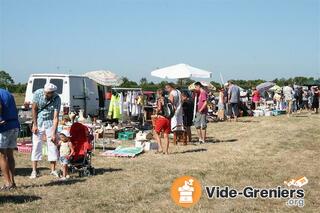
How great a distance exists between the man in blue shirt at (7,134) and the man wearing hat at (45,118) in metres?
0.77

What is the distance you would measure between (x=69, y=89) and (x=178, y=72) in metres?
4.08

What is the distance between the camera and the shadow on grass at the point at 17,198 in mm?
6575

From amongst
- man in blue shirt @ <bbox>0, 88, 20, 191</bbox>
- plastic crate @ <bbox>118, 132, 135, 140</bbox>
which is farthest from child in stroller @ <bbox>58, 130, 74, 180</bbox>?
plastic crate @ <bbox>118, 132, 135, 140</bbox>

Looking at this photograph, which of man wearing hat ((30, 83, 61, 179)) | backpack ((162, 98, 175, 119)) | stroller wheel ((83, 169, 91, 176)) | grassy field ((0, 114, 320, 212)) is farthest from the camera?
backpack ((162, 98, 175, 119))

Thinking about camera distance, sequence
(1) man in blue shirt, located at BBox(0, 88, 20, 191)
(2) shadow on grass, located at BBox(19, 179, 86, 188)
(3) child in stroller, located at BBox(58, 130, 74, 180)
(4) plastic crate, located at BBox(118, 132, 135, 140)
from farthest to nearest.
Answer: (4) plastic crate, located at BBox(118, 132, 135, 140)
(3) child in stroller, located at BBox(58, 130, 74, 180)
(2) shadow on grass, located at BBox(19, 179, 86, 188)
(1) man in blue shirt, located at BBox(0, 88, 20, 191)

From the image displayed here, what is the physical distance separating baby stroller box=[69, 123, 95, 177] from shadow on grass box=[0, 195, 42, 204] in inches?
65.2

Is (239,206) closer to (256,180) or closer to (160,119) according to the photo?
(256,180)

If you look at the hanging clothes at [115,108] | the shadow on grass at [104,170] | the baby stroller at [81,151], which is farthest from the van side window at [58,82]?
the baby stroller at [81,151]

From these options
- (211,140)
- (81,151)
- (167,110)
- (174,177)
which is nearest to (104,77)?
(211,140)

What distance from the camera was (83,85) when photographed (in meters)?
17.2

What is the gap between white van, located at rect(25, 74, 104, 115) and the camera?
1602 centimetres

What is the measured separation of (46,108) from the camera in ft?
26.7

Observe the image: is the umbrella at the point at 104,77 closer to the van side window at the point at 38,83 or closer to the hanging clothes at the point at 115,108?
the hanging clothes at the point at 115,108

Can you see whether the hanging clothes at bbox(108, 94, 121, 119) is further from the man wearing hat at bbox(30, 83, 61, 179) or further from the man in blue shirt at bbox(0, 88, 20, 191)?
the man in blue shirt at bbox(0, 88, 20, 191)
